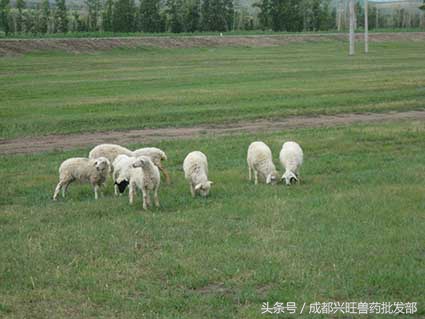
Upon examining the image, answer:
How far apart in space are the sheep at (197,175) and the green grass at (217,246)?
A: 30 centimetres

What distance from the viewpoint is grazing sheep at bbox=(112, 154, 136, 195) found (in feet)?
47.7

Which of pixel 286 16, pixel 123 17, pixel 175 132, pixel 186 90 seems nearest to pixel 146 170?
pixel 175 132

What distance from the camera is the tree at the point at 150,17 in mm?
104688

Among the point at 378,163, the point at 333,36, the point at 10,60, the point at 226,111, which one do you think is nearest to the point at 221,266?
the point at 378,163

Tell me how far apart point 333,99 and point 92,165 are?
19026 mm

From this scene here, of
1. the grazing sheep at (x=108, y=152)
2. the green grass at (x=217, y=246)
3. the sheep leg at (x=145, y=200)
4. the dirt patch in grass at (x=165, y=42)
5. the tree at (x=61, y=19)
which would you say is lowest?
the green grass at (x=217, y=246)

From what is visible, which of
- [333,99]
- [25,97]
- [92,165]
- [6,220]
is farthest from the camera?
[25,97]

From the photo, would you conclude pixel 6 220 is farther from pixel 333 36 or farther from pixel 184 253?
pixel 333 36

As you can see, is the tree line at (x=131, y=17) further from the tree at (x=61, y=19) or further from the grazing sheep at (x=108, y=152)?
the grazing sheep at (x=108, y=152)

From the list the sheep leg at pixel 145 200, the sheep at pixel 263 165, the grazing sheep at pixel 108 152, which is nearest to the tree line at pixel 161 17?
the grazing sheep at pixel 108 152

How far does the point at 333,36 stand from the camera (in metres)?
98.4

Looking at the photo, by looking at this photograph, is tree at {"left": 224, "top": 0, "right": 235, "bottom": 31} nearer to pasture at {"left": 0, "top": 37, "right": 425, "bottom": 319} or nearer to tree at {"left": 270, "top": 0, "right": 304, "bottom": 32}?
tree at {"left": 270, "top": 0, "right": 304, "bottom": 32}

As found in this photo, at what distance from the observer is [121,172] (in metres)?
14.7

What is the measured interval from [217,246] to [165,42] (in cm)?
7105
